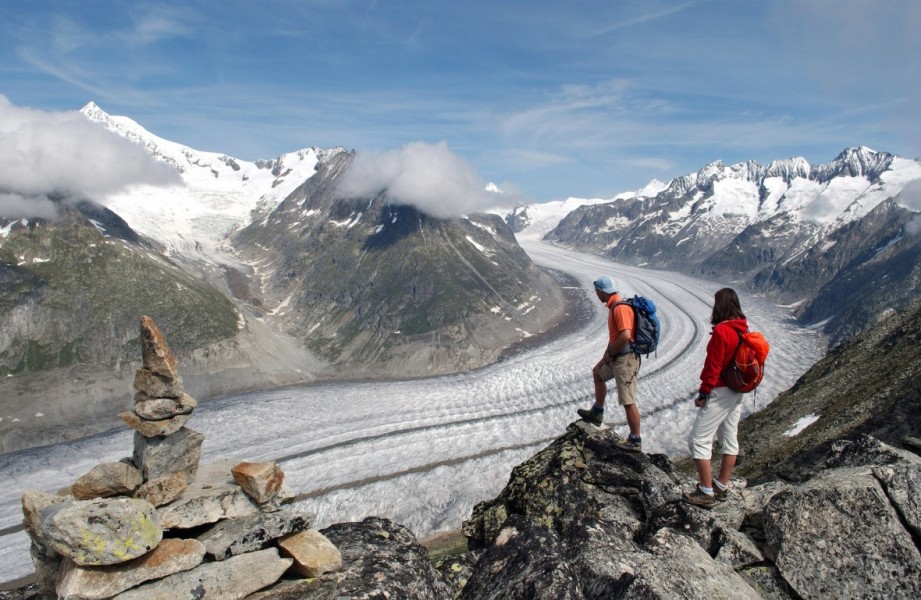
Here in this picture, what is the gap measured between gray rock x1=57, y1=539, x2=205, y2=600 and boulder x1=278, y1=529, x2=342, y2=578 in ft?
4.80

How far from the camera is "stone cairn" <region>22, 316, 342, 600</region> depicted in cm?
878

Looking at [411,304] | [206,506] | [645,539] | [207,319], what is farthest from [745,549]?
[411,304]

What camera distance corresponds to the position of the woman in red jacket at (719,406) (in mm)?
11469

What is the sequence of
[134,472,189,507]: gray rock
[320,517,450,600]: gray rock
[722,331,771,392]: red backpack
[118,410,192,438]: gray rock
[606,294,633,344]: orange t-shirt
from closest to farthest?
[320,517,450,600]: gray rock
[134,472,189,507]: gray rock
[722,331,771,392]: red backpack
[118,410,192,438]: gray rock
[606,294,633,344]: orange t-shirt

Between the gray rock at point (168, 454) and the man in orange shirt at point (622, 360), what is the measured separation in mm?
9921

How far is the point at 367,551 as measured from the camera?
11.0 m

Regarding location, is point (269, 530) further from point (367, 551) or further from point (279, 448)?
point (279, 448)

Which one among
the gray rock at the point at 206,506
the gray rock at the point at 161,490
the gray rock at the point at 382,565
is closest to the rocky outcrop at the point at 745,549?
the gray rock at the point at 382,565

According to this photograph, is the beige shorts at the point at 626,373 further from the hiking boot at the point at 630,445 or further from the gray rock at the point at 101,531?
the gray rock at the point at 101,531

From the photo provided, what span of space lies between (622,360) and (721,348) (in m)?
3.02

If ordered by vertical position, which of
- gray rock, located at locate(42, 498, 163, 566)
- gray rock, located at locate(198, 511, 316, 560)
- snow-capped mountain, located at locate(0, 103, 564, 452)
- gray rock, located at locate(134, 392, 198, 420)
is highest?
gray rock, located at locate(134, 392, 198, 420)

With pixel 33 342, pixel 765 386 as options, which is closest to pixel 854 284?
pixel 765 386

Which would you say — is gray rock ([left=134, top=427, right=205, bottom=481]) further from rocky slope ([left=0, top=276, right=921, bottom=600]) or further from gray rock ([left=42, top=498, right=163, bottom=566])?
gray rock ([left=42, top=498, right=163, bottom=566])

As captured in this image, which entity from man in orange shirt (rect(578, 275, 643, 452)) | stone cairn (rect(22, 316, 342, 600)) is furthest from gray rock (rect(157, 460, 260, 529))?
man in orange shirt (rect(578, 275, 643, 452))
